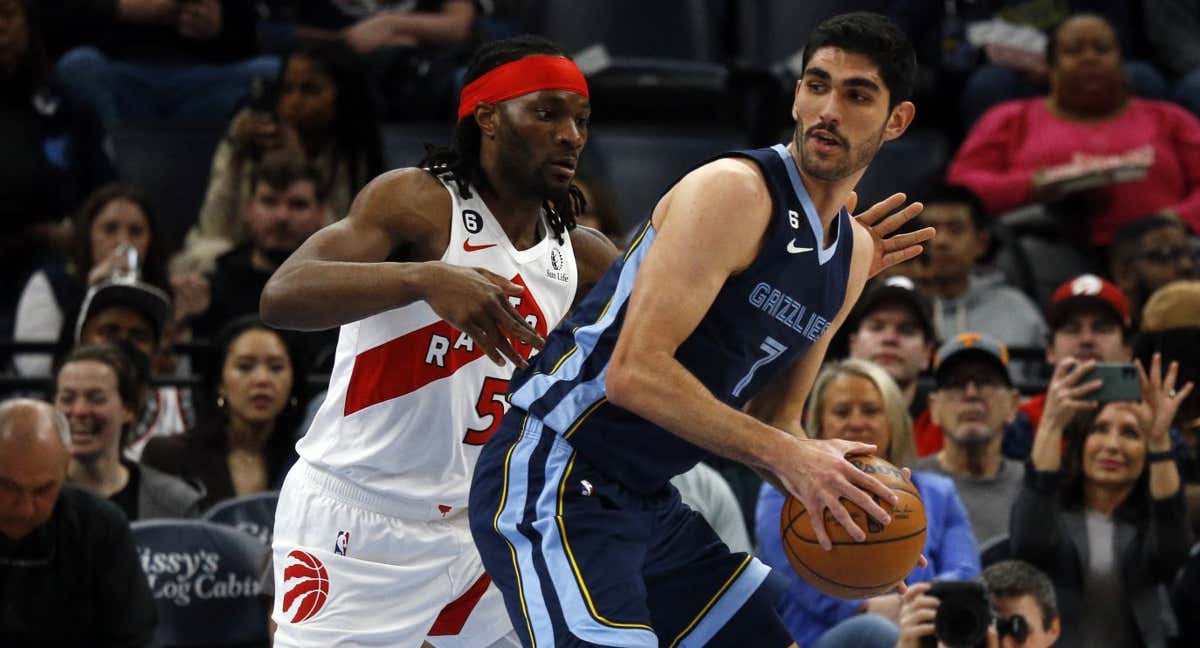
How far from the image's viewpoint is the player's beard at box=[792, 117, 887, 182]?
3887 millimetres

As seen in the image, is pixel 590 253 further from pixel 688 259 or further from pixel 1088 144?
pixel 1088 144

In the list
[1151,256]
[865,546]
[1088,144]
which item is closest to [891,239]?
[865,546]

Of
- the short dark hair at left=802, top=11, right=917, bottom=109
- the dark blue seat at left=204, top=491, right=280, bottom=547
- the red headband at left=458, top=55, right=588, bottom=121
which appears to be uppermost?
the short dark hair at left=802, top=11, right=917, bottom=109

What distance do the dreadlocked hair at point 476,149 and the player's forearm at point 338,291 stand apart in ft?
1.68

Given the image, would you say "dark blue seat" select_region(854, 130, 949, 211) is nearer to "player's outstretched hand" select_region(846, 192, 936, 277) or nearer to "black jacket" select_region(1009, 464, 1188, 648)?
"black jacket" select_region(1009, 464, 1188, 648)

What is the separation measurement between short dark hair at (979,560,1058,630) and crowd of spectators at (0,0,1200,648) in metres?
0.01

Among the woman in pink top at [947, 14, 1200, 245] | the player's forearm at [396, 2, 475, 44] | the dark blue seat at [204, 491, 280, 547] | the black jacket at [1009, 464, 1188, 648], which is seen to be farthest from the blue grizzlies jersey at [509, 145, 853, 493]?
the player's forearm at [396, 2, 475, 44]

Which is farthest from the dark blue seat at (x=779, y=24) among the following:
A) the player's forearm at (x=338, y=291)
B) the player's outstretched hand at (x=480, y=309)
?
the player's outstretched hand at (x=480, y=309)

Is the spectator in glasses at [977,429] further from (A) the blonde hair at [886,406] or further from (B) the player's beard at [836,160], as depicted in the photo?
(B) the player's beard at [836,160]

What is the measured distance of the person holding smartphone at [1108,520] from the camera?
20.7 ft

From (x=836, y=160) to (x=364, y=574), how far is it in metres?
1.60

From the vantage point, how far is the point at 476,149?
4.68 meters

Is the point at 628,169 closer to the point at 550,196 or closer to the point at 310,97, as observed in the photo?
the point at 310,97

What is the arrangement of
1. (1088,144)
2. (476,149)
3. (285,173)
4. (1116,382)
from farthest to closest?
(1088,144)
(285,173)
(1116,382)
(476,149)
